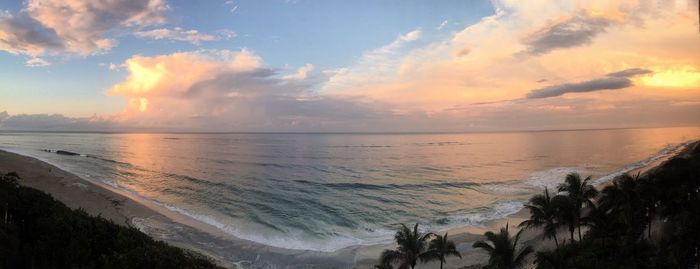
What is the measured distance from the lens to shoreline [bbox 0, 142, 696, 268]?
3278 cm

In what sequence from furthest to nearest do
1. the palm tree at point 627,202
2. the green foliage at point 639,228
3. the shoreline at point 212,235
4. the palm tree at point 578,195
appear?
1. the shoreline at point 212,235
2. the palm tree at point 578,195
3. the palm tree at point 627,202
4. the green foliage at point 639,228

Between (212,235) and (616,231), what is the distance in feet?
121

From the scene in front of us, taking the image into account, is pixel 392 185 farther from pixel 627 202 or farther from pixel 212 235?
pixel 627 202

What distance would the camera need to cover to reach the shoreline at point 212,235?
32.8 m

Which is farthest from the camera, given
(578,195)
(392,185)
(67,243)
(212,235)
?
(392,185)

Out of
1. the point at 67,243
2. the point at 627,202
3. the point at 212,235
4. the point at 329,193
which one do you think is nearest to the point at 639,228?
the point at 627,202

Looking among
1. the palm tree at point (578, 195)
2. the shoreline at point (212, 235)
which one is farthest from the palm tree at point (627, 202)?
the shoreline at point (212, 235)

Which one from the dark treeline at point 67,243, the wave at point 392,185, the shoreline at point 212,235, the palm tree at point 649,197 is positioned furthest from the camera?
A: the wave at point 392,185

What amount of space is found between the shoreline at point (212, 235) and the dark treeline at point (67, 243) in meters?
10.6

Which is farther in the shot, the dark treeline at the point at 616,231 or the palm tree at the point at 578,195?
the palm tree at the point at 578,195

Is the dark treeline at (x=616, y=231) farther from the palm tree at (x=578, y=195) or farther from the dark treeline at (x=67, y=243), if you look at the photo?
the dark treeline at (x=67, y=243)

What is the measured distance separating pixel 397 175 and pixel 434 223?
38879 mm

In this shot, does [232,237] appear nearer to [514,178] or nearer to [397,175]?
[397,175]

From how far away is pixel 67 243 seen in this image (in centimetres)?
1501
